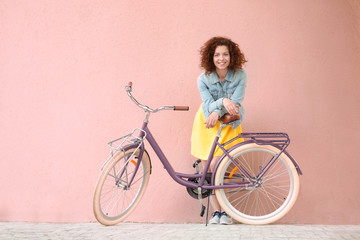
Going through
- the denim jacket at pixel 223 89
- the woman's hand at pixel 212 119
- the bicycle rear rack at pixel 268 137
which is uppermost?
the denim jacket at pixel 223 89

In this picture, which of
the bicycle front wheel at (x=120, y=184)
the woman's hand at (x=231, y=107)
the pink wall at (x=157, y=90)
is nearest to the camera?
the bicycle front wheel at (x=120, y=184)

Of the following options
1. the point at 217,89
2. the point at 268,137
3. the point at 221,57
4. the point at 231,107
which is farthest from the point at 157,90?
the point at 268,137

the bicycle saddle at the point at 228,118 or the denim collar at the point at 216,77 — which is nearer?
the bicycle saddle at the point at 228,118

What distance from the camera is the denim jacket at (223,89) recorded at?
12.0 feet

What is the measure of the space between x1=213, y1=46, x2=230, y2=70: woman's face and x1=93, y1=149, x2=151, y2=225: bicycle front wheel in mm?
1014

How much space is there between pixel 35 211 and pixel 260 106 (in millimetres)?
2502

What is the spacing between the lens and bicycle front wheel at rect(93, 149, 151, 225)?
330 centimetres

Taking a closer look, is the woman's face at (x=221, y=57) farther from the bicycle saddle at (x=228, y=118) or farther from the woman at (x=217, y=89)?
the bicycle saddle at (x=228, y=118)

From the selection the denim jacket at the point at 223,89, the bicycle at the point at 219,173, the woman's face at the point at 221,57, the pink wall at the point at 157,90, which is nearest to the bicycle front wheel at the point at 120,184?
the bicycle at the point at 219,173

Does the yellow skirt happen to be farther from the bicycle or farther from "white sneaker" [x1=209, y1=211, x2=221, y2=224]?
"white sneaker" [x1=209, y1=211, x2=221, y2=224]

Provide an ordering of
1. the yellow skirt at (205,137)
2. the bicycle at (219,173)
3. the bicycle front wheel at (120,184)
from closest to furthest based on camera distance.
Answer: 1. the bicycle front wheel at (120,184)
2. the bicycle at (219,173)
3. the yellow skirt at (205,137)

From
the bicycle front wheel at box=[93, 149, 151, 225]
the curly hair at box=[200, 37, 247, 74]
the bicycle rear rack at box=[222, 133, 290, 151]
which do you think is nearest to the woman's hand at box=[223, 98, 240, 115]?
the bicycle rear rack at box=[222, 133, 290, 151]

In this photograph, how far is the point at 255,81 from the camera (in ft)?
13.5

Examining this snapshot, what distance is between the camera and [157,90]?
419 cm
